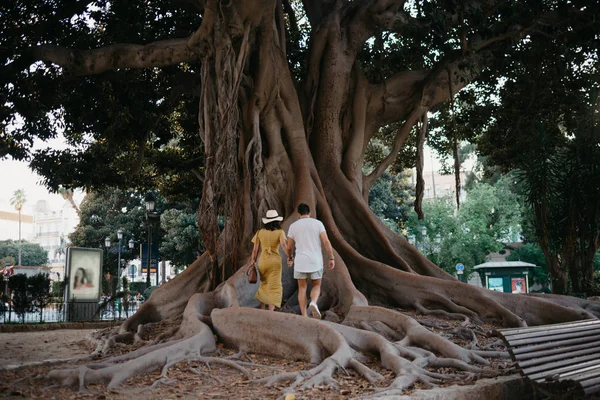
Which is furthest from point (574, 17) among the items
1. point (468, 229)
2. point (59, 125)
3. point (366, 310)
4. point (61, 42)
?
point (468, 229)

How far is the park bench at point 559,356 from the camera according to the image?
14.2 feet

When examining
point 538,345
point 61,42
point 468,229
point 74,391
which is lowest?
point 74,391

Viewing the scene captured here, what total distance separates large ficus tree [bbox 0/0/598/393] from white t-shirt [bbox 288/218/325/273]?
2.60 ft

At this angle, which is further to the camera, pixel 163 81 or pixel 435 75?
pixel 163 81

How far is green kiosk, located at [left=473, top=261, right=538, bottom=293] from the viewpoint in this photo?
73.0 ft

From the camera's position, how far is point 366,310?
7.60 metres

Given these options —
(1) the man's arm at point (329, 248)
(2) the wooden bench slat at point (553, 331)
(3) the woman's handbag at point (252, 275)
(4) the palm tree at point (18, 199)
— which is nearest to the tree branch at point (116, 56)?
(3) the woman's handbag at point (252, 275)

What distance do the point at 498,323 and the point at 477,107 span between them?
28.7ft

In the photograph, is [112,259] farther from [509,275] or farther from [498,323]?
[498,323]

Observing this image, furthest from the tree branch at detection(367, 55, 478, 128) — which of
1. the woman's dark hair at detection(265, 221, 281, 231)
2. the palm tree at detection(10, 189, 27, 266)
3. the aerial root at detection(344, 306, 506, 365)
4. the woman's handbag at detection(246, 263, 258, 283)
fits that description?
the palm tree at detection(10, 189, 27, 266)

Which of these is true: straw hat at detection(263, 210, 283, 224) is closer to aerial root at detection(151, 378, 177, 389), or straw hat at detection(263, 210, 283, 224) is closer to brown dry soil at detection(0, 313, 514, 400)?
brown dry soil at detection(0, 313, 514, 400)

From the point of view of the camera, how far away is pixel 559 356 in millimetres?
5000

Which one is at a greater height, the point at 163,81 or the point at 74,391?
the point at 163,81

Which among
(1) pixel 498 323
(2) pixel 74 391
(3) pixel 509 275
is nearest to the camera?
(2) pixel 74 391
